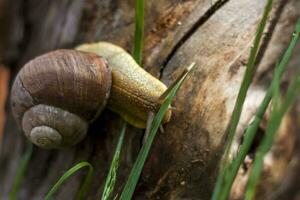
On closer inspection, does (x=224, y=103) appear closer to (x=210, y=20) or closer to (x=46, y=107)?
(x=210, y=20)

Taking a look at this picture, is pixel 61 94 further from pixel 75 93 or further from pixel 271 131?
pixel 271 131

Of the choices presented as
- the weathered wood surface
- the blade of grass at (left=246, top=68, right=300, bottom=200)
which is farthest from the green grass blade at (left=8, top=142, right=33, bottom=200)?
the blade of grass at (left=246, top=68, right=300, bottom=200)

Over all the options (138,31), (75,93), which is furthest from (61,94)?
(138,31)

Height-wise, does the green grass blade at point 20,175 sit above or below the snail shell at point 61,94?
below

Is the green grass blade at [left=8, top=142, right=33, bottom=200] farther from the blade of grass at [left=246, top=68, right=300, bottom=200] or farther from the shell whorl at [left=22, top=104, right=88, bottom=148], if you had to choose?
the blade of grass at [left=246, top=68, right=300, bottom=200]

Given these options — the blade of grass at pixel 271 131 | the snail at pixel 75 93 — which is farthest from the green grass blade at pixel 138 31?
the blade of grass at pixel 271 131

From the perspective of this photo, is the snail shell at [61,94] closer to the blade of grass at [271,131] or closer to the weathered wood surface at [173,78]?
the weathered wood surface at [173,78]
